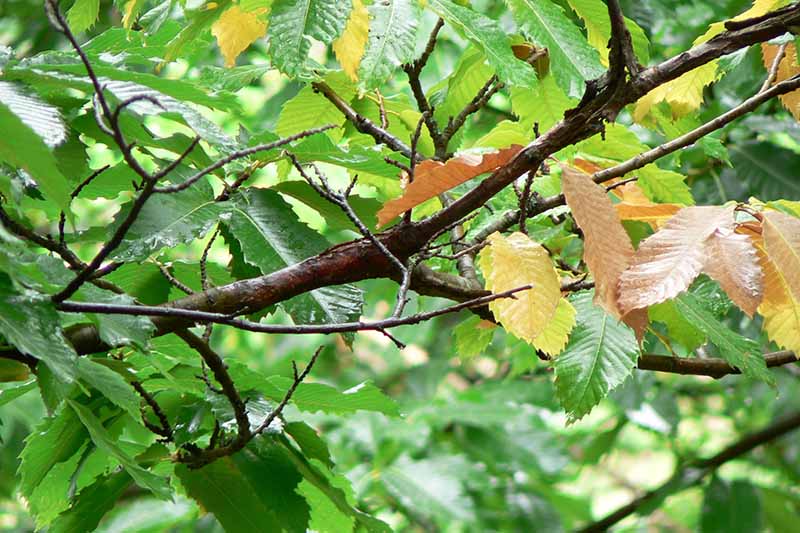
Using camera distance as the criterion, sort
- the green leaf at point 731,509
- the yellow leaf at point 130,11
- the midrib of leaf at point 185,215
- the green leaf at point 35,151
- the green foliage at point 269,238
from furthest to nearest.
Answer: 1. the green leaf at point 731,509
2. the yellow leaf at point 130,11
3. the midrib of leaf at point 185,215
4. the green foliage at point 269,238
5. the green leaf at point 35,151

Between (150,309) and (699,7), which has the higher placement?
(150,309)

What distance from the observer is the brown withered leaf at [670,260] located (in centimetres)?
74

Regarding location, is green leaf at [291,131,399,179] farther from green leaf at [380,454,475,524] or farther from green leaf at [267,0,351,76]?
green leaf at [380,454,475,524]

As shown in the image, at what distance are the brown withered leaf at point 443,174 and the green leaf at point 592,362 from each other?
0.77 ft

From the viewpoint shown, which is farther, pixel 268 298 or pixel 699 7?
pixel 699 7

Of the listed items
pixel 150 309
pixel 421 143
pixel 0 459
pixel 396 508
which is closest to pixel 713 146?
pixel 421 143

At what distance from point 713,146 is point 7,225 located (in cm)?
86

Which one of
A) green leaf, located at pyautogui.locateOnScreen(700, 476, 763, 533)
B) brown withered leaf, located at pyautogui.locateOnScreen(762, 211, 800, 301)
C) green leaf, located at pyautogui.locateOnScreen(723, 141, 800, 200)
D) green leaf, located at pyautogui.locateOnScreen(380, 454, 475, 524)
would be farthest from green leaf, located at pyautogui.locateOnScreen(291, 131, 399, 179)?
green leaf, located at pyautogui.locateOnScreen(700, 476, 763, 533)

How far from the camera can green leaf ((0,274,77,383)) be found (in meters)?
0.65

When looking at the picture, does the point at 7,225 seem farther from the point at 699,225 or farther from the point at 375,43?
the point at 699,225

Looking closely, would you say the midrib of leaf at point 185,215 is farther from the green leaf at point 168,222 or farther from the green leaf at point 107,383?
the green leaf at point 107,383

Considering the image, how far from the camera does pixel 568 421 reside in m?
0.96

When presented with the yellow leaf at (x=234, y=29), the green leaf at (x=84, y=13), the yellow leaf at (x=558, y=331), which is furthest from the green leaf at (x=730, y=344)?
the green leaf at (x=84, y=13)

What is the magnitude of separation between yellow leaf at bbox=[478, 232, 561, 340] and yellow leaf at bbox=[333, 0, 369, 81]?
24cm
